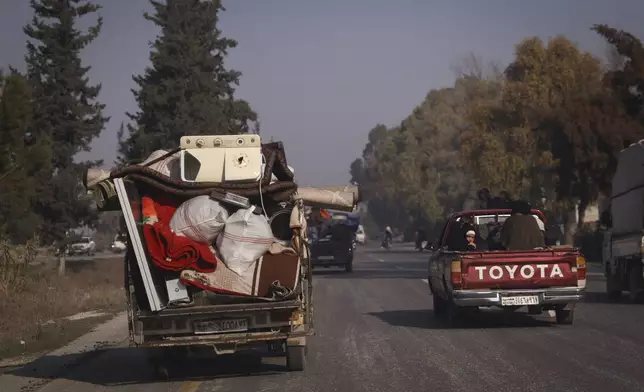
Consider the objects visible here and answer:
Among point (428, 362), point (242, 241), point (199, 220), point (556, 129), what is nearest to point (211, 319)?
point (242, 241)

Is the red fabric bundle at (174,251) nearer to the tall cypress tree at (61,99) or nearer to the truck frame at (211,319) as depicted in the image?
the truck frame at (211,319)

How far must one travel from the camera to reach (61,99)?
50812mm

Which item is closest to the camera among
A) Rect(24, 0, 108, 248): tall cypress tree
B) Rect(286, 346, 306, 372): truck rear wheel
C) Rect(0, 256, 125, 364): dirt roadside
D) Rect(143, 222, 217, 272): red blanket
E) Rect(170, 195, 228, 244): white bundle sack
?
Rect(143, 222, 217, 272): red blanket

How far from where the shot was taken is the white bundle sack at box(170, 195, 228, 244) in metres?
12.4

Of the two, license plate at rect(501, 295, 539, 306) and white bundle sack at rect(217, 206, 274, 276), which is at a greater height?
white bundle sack at rect(217, 206, 274, 276)

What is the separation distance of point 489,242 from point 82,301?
11.6 metres

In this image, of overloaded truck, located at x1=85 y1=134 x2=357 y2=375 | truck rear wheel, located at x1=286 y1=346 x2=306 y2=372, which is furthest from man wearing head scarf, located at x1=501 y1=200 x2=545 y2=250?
truck rear wheel, located at x1=286 y1=346 x2=306 y2=372

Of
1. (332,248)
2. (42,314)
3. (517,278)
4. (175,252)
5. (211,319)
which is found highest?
(175,252)

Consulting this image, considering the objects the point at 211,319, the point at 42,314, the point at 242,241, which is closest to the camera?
the point at 211,319

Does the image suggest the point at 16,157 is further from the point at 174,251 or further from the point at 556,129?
the point at 556,129

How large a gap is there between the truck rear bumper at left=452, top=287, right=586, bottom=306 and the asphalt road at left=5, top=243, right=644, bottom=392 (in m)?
0.48

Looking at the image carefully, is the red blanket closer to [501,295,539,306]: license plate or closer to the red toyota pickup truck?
the red toyota pickup truck

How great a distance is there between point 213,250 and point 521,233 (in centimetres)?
709

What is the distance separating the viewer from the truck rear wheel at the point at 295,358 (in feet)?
41.4
